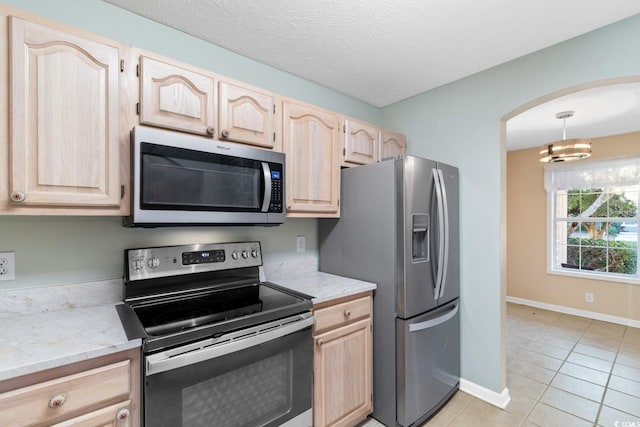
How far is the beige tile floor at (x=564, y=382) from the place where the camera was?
196 centimetres

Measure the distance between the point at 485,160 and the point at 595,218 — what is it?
326cm

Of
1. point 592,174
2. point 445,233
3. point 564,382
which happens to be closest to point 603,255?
point 592,174

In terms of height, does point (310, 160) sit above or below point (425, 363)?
above

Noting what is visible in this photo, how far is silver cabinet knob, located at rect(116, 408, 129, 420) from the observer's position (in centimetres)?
102

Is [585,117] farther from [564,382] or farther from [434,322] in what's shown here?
[434,322]

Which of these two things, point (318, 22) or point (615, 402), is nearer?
point (318, 22)

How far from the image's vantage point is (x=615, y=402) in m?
2.13

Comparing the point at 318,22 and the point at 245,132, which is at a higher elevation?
the point at 318,22

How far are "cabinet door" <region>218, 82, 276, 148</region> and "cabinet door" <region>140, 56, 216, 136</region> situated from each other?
0.21 feet

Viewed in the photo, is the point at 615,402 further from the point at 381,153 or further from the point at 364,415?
the point at 381,153

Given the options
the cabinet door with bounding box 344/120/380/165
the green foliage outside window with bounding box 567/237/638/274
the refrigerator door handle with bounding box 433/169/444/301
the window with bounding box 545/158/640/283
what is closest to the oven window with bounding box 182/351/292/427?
the refrigerator door handle with bounding box 433/169/444/301

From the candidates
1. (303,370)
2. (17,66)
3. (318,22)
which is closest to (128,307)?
(303,370)

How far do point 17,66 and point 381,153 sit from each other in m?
2.12

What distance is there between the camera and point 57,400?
3.02 ft
